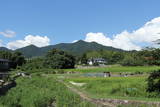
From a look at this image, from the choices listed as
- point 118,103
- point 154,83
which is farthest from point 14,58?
point 118,103

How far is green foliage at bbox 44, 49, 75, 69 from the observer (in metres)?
61.8

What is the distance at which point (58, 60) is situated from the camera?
61.7 m

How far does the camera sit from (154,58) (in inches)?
527

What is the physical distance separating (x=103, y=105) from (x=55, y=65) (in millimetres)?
51876

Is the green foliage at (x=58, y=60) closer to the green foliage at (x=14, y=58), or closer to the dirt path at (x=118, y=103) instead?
the green foliage at (x=14, y=58)

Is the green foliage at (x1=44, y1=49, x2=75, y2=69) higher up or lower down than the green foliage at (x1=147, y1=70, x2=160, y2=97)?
higher up

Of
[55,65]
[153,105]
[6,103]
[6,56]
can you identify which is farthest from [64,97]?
[6,56]

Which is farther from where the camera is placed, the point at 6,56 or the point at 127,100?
the point at 6,56

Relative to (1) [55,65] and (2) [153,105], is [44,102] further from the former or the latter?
(1) [55,65]

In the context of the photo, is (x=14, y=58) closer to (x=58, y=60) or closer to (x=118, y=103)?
(x=58, y=60)

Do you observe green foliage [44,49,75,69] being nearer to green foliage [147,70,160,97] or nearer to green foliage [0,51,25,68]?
green foliage [0,51,25,68]

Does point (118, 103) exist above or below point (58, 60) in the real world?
below

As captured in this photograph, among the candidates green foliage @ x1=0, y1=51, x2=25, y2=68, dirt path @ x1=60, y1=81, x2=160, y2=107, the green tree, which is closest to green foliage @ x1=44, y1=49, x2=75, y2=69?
green foliage @ x1=0, y1=51, x2=25, y2=68

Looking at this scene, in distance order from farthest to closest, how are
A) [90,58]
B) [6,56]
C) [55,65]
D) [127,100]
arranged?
[90,58]
[6,56]
[55,65]
[127,100]
